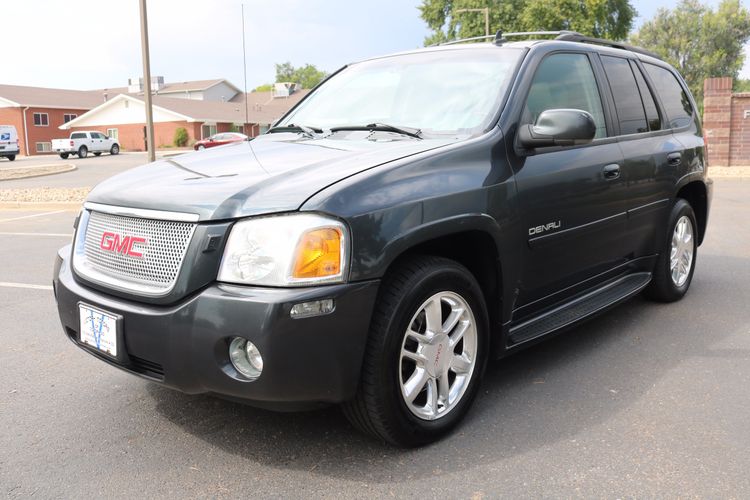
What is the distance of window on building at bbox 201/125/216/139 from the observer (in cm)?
5566

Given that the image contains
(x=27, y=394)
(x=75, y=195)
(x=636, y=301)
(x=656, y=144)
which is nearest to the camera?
(x=27, y=394)

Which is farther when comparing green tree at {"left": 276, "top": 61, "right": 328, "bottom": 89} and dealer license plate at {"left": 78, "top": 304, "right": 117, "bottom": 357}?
green tree at {"left": 276, "top": 61, "right": 328, "bottom": 89}

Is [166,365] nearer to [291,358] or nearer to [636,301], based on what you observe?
[291,358]

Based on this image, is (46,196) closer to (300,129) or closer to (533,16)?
(300,129)

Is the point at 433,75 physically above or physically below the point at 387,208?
above

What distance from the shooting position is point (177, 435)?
3.17m

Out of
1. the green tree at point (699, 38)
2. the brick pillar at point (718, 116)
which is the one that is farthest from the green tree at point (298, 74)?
the brick pillar at point (718, 116)

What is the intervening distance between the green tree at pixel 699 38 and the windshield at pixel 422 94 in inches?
2665

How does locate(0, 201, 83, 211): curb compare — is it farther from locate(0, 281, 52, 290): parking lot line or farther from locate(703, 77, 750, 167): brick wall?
locate(703, 77, 750, 167): brick wall

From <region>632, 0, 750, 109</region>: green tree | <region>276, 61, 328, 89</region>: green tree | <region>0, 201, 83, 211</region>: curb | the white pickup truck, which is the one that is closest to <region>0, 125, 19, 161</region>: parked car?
the white pickup truck

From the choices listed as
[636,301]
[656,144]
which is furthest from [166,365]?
[636,301]

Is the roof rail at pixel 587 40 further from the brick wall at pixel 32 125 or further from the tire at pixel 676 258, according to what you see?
the brick wall at pixel 32 125

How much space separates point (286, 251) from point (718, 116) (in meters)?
19.7

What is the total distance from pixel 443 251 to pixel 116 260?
1.47m
